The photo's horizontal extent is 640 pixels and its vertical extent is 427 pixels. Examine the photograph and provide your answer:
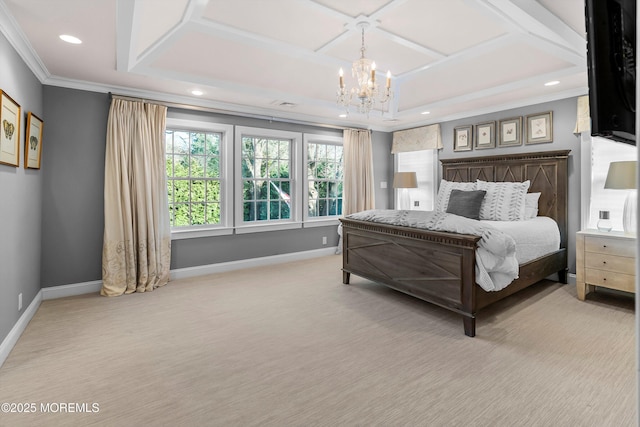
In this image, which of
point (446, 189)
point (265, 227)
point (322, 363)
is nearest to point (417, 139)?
point (446, 189)

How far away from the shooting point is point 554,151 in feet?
13.6

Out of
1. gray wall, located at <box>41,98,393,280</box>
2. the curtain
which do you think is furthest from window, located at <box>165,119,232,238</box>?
gray wall, located at <box>41,98,393,280</box>

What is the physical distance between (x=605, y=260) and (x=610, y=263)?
0.15 ft

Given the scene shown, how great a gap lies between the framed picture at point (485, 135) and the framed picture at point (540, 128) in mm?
464

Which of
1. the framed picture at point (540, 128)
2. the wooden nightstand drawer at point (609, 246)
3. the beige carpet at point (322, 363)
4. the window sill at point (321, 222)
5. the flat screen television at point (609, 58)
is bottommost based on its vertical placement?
the beige carpet at point (322, 363)

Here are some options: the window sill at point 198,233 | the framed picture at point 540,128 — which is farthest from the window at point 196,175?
the framed picture at point 540,128

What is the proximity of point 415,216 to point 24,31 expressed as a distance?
3522 mm

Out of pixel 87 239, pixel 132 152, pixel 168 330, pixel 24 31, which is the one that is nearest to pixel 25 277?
pixel 87 239

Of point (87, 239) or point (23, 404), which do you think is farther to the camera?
point (87, 239)

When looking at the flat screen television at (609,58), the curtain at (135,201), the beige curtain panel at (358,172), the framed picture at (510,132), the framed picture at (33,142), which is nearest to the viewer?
the flat screen television at (609,58)

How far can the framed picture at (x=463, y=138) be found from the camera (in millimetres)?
5137

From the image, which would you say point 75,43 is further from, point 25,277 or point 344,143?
point 344,143

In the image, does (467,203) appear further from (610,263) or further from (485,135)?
(610,263)

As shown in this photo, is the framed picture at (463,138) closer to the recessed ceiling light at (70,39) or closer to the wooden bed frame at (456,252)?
the wooden bed frame at (456,252)
